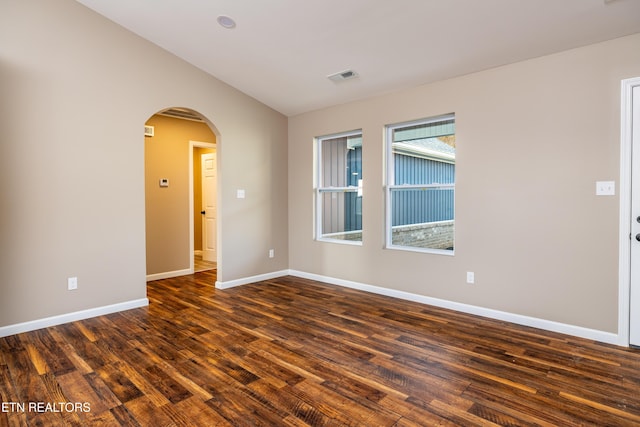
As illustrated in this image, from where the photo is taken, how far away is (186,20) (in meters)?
3.51

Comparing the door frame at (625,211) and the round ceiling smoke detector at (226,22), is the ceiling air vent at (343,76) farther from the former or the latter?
the door frame at (625,211)

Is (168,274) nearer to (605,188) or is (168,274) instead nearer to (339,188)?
(339,188)

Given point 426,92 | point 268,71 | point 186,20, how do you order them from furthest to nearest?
point 268,71 → point 426,92 → point 186,20

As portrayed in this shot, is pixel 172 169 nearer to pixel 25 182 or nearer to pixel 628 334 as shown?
pixel 25 182

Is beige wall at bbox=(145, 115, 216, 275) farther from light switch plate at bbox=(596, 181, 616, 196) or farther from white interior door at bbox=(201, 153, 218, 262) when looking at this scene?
light switch plate at bbox=(596, 181, 616, 196)

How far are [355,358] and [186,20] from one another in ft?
11.3

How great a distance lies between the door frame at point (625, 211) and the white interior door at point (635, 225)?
0.06ft

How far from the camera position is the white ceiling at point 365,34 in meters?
2.76

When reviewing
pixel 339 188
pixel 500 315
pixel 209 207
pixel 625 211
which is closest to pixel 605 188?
pixel 625 211

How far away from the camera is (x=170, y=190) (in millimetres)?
5527

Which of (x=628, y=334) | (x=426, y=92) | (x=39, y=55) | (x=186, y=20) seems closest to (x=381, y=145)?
(x=426, y=92)

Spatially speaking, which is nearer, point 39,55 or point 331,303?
point 39,55

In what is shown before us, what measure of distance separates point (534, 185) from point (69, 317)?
15.1ft

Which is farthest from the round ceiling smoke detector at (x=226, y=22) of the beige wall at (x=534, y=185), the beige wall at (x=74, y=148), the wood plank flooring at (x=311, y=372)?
the wood plank flooring at (x=311, y=372)
